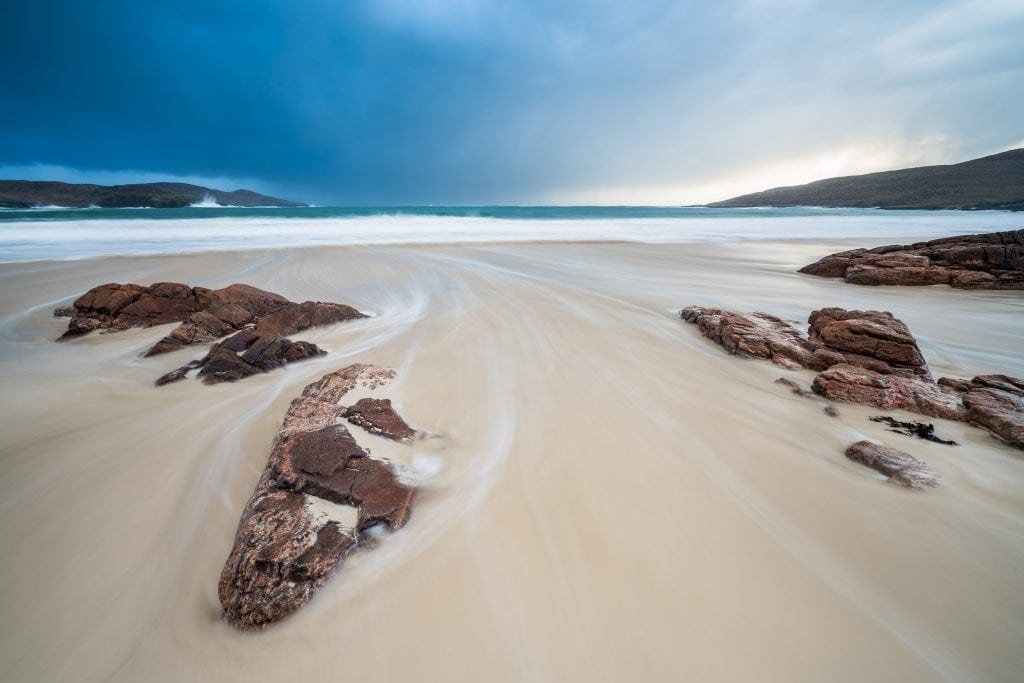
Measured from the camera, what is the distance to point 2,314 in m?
4.56

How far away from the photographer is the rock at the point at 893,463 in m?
1.66

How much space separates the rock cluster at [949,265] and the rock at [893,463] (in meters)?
6.89

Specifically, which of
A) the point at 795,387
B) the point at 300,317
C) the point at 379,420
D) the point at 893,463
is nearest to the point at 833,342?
the point at 795,387

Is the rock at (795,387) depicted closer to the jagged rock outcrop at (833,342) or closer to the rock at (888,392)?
the rock at (888,392)

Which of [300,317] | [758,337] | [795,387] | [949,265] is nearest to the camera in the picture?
[795,387]

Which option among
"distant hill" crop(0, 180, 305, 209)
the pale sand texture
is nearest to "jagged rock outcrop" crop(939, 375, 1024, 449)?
the pale sand texture

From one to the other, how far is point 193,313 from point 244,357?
1.73 m

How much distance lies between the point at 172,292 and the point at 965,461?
6.67 meters

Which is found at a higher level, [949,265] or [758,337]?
[949,265]

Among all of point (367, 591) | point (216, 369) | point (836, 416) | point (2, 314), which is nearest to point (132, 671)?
point (367, 591)

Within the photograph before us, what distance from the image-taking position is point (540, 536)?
1.46 metres

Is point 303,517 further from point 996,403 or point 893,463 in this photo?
point 996,403

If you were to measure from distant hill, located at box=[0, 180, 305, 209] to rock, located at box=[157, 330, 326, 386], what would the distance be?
6948 centimetres

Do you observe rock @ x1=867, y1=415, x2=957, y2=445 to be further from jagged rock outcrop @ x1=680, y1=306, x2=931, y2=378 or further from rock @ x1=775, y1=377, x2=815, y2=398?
jagged rock outcrop @ x1=680, y1=306, x2=931, y2=378
